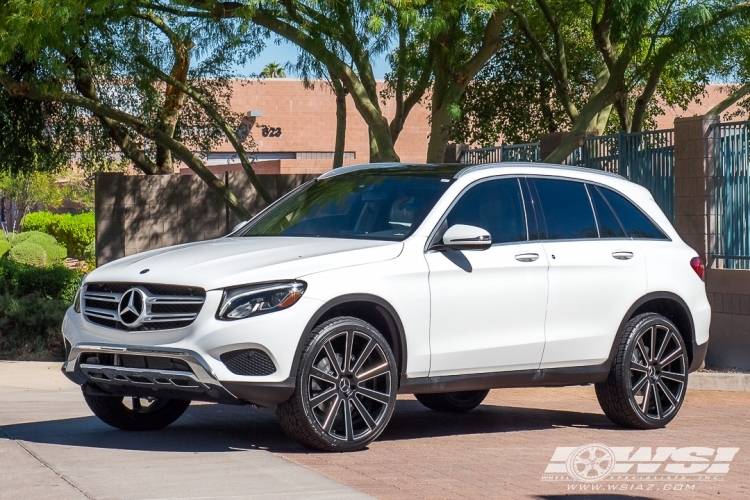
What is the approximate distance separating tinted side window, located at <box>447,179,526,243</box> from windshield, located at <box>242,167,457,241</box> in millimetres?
197

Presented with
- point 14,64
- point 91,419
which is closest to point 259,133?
point 14,64

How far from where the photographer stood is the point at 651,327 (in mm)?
9133

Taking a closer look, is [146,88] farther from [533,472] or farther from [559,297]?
[533,472]

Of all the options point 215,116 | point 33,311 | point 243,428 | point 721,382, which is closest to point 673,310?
point 721,382

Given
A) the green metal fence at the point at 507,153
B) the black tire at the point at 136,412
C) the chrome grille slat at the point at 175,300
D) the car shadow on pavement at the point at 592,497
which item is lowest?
the car shadow on pavement at the point at 592,497

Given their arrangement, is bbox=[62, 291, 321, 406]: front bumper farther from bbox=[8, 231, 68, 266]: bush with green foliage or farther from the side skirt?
bbox=[8, 231, 68, 266]: bush with green foliage

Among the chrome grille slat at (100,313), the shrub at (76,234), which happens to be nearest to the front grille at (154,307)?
the chrome grille slat at (100,313)

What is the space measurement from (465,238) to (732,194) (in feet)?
20.1

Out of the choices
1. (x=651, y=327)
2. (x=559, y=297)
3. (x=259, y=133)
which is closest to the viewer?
(x=559, y=297)

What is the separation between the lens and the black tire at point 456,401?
993 centimetres

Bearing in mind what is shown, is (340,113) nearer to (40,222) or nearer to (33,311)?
(33,311)

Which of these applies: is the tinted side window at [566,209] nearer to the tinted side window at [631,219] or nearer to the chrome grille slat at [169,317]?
the tinted side window at [631,219]

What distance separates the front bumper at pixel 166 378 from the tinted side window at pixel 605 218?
10.4 ft

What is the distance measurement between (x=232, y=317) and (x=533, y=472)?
2015 millimetres
